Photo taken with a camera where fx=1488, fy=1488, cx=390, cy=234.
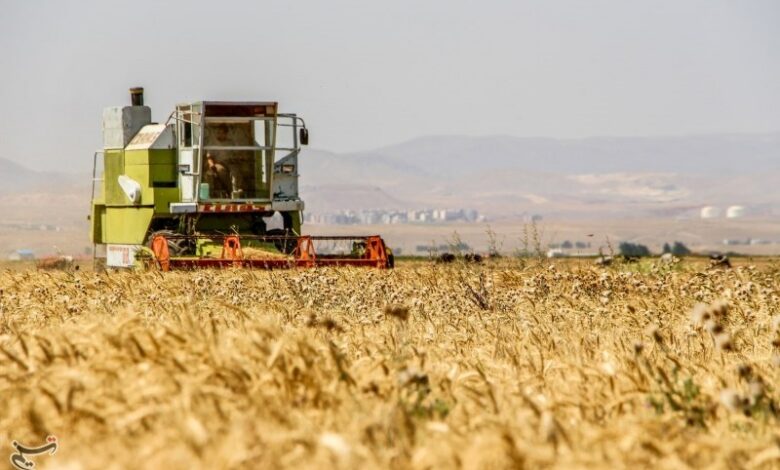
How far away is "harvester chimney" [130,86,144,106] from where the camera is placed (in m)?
30.3

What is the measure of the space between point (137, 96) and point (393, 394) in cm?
2433

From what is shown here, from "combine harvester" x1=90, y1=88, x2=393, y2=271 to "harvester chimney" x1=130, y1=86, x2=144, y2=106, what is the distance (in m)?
0.02

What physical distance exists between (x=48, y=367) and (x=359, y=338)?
3089mm

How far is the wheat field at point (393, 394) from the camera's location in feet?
16.6

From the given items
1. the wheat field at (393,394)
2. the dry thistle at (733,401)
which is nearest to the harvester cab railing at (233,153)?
the wheat field at (393,394)

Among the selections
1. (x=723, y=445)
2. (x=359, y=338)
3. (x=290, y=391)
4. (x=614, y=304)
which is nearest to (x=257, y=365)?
(x=290, y=391)

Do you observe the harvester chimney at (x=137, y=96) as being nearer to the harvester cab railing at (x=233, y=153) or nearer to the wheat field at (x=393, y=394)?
the harvester cab railing at (x=233, y=153)

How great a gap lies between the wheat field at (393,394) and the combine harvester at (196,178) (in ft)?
53.8

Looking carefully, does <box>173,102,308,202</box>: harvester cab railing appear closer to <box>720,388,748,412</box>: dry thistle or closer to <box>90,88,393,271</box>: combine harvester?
<box>90,88,393,271</box>: combine harvester

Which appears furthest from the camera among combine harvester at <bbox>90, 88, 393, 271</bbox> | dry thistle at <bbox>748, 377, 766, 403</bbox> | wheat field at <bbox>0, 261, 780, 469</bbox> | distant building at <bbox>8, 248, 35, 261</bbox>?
distant building at <bbox>8, 248, 35, 261</bbox>

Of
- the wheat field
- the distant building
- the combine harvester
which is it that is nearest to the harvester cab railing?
the combine harvester

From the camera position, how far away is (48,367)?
292 inches

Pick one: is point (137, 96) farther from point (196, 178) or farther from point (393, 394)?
point (393, 394)

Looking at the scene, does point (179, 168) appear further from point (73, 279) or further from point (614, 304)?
point (614, 304)
